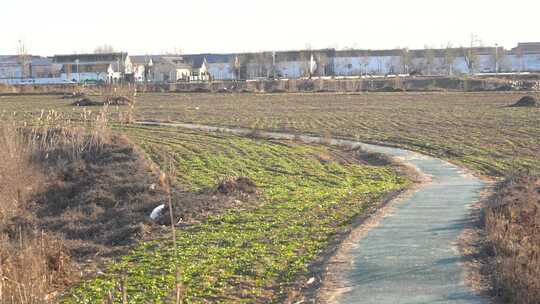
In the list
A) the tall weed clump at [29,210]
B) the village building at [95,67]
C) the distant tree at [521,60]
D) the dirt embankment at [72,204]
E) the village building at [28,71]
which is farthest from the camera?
the distant tree at [521,60]

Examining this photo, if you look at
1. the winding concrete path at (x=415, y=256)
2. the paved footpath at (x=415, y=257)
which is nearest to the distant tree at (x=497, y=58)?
the winding concrete path at (x=415, y=256)

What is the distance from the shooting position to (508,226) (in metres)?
12.0

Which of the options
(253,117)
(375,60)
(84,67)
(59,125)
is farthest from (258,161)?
(375,60)

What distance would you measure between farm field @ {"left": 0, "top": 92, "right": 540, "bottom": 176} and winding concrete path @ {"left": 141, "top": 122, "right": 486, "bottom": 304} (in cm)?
790

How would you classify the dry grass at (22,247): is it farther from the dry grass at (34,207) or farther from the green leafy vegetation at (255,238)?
the green leafy vegetation at (255,238)

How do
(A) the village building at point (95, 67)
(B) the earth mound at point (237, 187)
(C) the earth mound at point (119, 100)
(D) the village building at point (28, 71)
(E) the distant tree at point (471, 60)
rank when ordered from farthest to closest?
(D) the village building at point (28, 71)
(E) the distant tree at point (471, 60)
(A) the village building at point (95, 67)
(C) the earth mound at point (119, 100)
(B) the earth mound at point (237, 187)

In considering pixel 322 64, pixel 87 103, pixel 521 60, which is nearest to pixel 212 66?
pixel 322 64

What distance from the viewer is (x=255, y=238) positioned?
12914 millimetres

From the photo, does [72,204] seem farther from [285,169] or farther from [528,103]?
[528,103]

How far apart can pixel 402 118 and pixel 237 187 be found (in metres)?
28.3

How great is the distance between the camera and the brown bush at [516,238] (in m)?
8.73

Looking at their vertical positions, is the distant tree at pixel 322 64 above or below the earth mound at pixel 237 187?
above

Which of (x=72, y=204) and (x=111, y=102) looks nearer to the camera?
(x=72, y=204)

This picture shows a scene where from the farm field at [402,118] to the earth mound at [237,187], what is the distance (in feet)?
27.8
